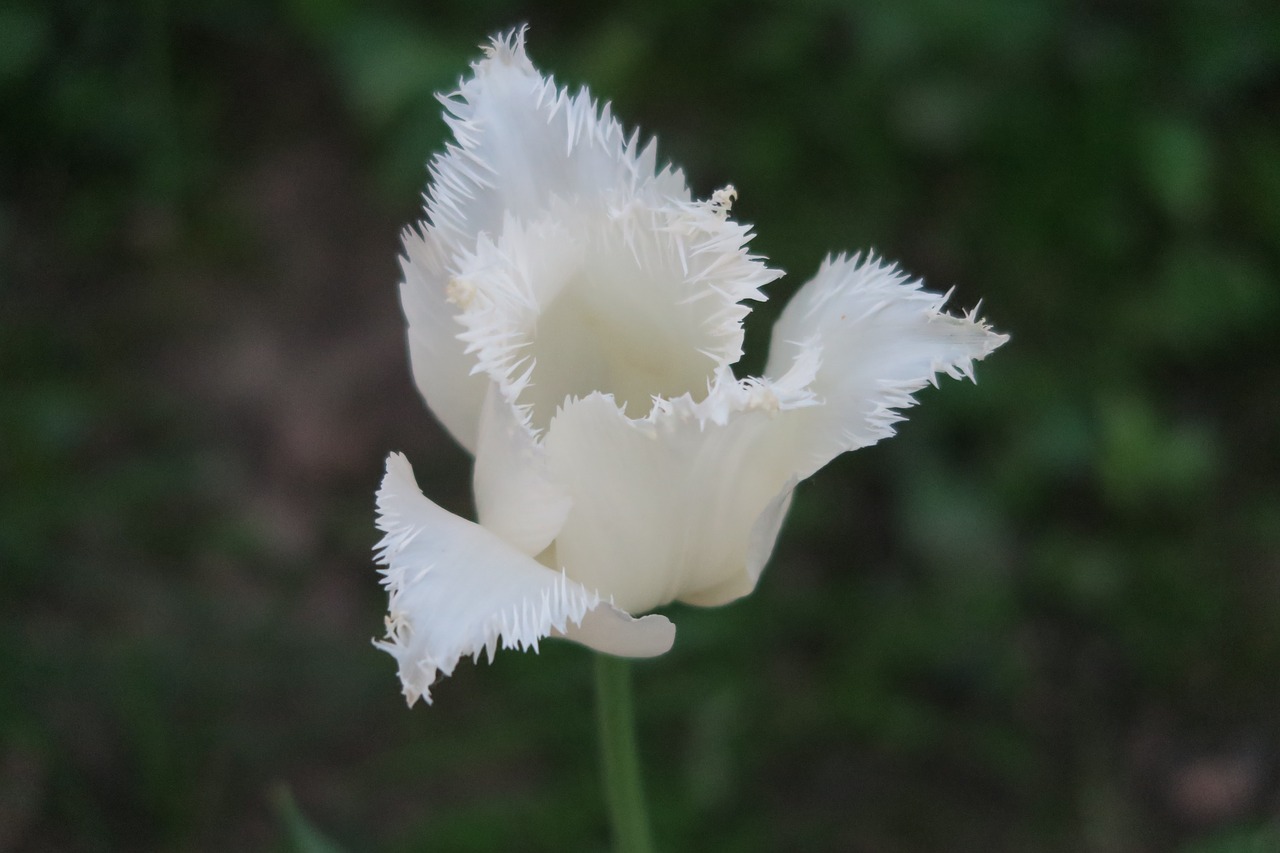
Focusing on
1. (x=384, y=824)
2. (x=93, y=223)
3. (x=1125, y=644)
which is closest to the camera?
(x=384, y=824)

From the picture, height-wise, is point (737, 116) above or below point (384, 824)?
above

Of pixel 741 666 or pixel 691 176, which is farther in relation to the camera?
pixel 691 176

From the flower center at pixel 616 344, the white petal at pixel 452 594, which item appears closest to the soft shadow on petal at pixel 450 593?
the white petal at pixel 452 594

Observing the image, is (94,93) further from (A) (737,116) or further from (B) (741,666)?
(B) (741,666)

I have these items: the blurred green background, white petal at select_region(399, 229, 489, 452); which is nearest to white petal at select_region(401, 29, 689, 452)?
white petal at select_region(399, 229, 489, 452)

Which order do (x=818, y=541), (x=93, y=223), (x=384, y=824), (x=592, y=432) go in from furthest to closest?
(x=93, y=223) < (x=818, y=541) < (x=384, y=824) < (x=592, y=432)

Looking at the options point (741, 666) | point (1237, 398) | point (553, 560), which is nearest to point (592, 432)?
point (553, 560)

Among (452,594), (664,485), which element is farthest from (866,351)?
(452,594)

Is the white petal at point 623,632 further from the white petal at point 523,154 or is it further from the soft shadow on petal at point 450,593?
the white petal at point 523,154
